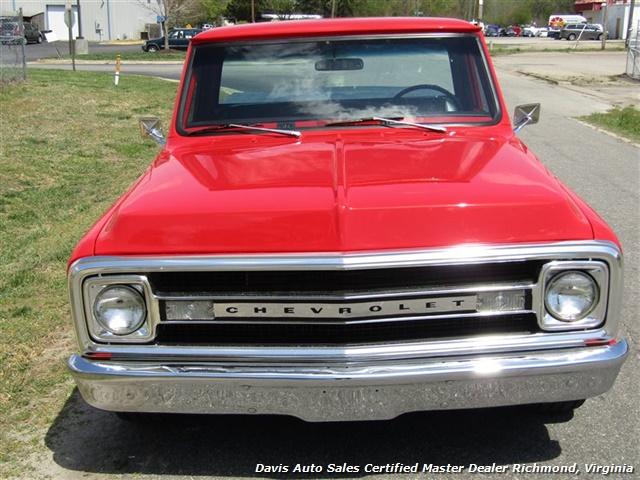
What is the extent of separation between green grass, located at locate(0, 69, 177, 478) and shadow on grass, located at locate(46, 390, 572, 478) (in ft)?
1.07

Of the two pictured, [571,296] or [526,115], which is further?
[526,115]

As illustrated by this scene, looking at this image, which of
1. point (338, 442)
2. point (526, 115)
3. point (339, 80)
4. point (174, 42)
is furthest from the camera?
point (174, 42)

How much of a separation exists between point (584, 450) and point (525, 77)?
78.8 feet

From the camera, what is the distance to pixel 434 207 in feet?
9.04

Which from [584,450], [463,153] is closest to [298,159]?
[463,153]

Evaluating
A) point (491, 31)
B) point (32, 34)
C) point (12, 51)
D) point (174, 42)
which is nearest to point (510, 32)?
point (491, 31)

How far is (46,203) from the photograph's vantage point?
26.6 ft

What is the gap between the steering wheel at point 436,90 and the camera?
4168 millimetres

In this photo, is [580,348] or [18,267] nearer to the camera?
[580,348]

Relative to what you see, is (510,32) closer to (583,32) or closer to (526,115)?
(583,32)

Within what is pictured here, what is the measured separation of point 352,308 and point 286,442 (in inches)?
35.1

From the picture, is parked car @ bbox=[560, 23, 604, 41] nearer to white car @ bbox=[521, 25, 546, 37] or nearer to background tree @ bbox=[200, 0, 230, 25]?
white car @ bbox=[521, 25, 546, 37]

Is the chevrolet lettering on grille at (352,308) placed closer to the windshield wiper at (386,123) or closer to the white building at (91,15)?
the windshield wiper at (386,123)

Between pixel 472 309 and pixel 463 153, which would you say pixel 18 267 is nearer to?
pixel 463 153
